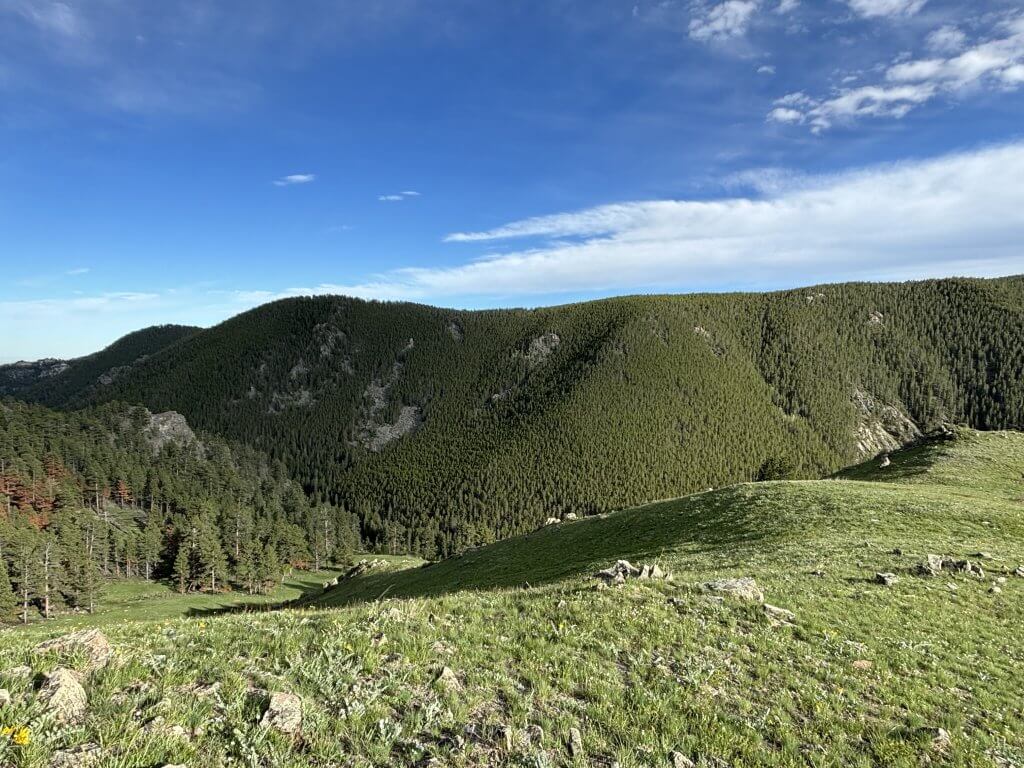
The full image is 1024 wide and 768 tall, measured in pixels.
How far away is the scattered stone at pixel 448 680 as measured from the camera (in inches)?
393

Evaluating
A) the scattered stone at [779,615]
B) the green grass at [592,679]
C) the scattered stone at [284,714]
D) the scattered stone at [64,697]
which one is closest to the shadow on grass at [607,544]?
the scattered stone at [779,615]

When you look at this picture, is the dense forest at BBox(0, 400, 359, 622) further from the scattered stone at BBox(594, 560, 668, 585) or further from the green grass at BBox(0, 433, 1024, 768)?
the scattered stone at BBox(594, 560, 668, 585)

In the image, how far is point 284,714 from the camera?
313 inches

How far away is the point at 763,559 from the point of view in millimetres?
26375

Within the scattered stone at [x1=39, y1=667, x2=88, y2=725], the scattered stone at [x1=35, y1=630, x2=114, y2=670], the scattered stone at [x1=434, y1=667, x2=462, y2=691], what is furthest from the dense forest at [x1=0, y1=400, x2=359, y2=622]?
the scattered stone at [x1=434, y1=667, x2=462, y2=691]

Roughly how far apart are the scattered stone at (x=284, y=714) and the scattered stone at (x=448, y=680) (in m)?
2.83

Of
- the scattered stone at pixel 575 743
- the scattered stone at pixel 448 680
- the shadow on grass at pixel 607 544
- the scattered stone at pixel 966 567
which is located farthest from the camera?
the shadow on grass at pixel 607 544

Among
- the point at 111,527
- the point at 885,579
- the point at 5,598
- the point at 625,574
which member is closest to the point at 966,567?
the point at 885,579

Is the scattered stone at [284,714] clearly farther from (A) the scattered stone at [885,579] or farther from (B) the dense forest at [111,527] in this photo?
(B) the dense forest at [111,527]

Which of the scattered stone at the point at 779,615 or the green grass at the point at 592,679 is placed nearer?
the green grass at the point at 592,679

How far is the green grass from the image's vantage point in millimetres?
7793

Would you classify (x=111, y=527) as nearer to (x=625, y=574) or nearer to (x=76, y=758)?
(x=625, y=574)

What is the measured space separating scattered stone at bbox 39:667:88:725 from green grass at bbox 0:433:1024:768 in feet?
0.59

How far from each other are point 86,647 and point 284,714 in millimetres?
4669
